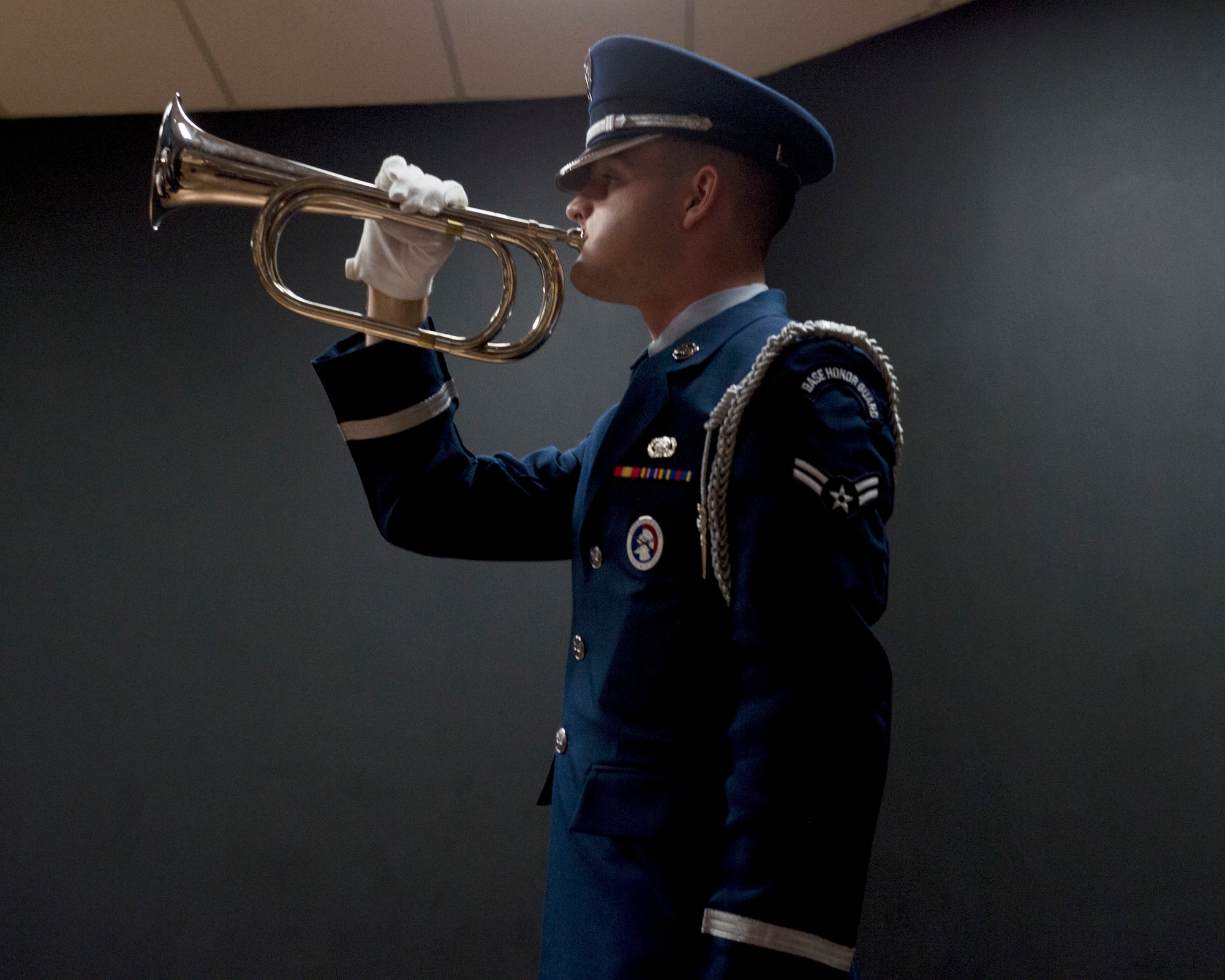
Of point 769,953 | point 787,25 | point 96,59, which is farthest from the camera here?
point 96,59

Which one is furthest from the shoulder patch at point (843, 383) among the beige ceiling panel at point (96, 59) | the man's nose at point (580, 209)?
the beige ceiling panel at point (96, 59)

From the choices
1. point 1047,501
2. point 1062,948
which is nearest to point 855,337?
point 1047,501

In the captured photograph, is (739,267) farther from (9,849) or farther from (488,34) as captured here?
(9,849)

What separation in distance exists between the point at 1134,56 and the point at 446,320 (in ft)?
4.40

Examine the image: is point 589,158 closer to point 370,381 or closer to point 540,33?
point 370,381

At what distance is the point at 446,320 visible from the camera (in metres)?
2.12

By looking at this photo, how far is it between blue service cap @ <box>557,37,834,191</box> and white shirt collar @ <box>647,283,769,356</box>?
0.15 meters

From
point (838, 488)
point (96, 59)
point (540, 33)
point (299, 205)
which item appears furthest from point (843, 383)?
point (96, 59)

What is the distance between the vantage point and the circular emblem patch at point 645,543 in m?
0.91

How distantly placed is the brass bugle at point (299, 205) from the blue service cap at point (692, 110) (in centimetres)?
13

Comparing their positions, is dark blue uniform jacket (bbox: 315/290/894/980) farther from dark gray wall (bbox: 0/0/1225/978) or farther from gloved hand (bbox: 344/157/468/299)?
dark gray wall (bbox: 0/0/1225/978)

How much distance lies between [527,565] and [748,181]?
1142 millimetres

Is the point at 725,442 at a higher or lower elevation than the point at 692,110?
lower

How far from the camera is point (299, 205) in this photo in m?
1.17
